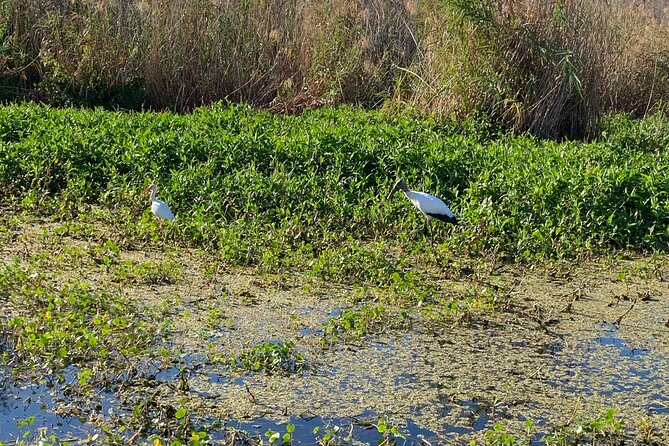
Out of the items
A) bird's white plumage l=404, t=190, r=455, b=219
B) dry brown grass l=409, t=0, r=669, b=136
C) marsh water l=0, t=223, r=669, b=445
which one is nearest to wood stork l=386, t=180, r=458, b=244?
bird's white plumage l=404, t=190, r=455, b=219

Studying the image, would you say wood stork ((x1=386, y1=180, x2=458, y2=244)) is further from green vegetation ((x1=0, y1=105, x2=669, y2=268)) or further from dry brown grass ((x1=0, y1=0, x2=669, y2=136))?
dry brown grass ((x1=0, y1=0, x2=669, y2=136))

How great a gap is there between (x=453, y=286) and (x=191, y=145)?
2.79m

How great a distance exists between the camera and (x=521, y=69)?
10.1 m

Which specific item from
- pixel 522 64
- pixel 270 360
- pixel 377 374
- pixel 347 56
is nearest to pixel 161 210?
pixel 270 360

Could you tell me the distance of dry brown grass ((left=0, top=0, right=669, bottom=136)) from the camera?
33.1 ft

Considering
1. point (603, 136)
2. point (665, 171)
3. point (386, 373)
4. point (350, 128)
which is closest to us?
point (386, 373)

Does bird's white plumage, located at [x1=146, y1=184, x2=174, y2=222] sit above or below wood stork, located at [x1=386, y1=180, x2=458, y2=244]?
below

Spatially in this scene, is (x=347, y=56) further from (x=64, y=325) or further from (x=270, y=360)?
(x=270, y=360)

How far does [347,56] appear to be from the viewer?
1228 cm

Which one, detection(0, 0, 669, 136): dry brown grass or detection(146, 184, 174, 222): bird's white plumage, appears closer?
detection(146, 184, 174, 222): bird's white plumage

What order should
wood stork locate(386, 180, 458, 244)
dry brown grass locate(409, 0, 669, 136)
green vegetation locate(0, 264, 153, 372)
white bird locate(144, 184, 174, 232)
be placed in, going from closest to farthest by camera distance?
green vegetation locate(0, 264, 153, 372)
white bird locate(144, 184, 174, 232)
wood stork locate(386, 180, 458, 244)
dry brown grass locate(409, 0, 669, 136)

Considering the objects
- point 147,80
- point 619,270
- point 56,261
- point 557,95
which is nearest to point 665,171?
point 619,270

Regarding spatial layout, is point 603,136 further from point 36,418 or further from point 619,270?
point 36,418

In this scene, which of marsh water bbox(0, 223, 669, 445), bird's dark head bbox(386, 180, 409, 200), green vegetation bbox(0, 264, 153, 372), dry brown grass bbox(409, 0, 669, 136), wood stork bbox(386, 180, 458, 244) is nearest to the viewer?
marsh water bbox(0, 223, 669, 445)
